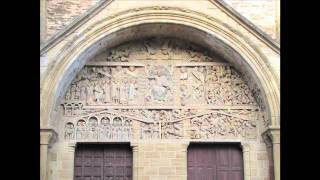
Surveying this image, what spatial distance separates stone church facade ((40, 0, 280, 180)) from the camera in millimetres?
10883

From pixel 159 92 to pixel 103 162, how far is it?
1.87m

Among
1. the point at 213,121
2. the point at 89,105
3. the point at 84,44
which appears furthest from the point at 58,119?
the point at 213,121

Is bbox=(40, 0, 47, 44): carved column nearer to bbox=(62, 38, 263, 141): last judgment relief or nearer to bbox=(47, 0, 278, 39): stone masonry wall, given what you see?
bbox=(47, 0, 278, 39): stone masonry wall

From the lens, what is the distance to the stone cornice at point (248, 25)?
10.9m

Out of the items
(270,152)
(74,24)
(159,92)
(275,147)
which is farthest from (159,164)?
(74,24)

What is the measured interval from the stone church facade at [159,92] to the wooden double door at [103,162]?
0.02m

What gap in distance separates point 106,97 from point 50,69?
1.44m

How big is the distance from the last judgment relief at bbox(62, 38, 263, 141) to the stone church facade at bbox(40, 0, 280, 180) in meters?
0.02

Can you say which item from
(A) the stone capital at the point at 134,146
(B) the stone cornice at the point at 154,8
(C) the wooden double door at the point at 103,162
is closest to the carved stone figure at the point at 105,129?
(C) the wooden double door at the point at 103,162
